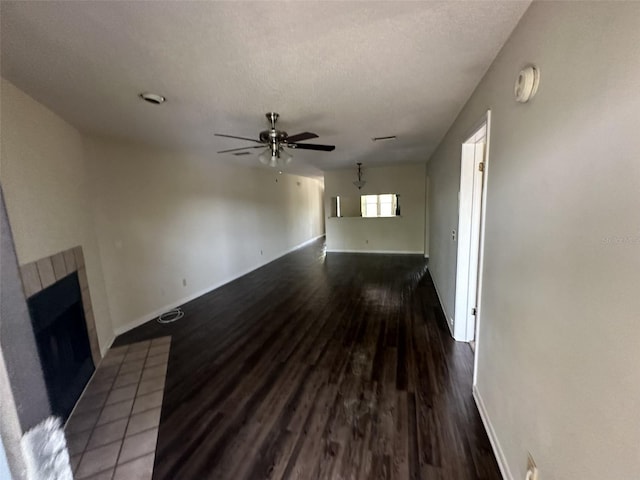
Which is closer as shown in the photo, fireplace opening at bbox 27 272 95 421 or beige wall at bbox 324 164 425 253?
fireplace opening at bbox 27 272 95 421

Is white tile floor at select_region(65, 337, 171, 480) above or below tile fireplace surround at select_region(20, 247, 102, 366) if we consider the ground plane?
below

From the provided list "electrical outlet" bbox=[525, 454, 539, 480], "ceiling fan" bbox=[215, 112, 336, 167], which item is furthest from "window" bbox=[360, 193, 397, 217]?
"electrical outlet" bbox=[525, 454, 539, 480]

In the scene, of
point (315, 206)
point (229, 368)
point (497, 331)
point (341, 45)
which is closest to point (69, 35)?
point (341, 45)

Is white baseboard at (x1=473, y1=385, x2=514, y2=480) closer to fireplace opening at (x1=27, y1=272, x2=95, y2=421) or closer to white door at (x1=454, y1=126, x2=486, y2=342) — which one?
white door at (x1=454, y1=126, x2=486, y2=342)

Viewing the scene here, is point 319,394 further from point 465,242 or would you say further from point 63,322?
point 63,322

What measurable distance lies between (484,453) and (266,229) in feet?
19.6

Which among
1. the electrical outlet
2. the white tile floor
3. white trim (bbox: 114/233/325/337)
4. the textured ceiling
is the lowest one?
the white tile floor

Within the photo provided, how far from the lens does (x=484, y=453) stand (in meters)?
1.64

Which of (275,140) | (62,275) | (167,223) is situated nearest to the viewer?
(62,275)

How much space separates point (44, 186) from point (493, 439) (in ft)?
12.3

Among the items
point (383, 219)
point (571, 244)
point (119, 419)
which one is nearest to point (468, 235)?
point (571, 244)

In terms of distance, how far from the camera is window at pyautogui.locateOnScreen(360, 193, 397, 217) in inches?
294

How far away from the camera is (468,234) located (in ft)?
8.87

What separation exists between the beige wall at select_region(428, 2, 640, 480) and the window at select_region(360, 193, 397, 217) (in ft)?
19.3
